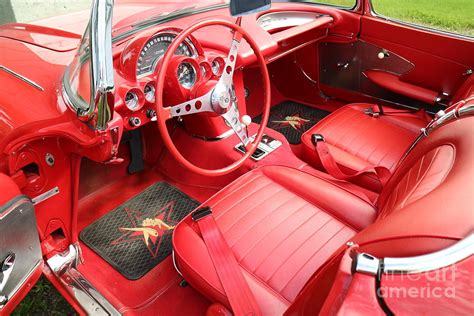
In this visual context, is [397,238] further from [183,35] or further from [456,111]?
[183,35]

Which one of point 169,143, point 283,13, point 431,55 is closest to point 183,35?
point 169,143

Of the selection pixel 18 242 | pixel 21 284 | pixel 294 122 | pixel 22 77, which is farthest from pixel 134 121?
pixel 294 122

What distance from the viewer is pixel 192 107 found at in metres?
1.68

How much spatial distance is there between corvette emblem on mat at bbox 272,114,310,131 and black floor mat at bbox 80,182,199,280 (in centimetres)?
106

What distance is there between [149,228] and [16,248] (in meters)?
0.83

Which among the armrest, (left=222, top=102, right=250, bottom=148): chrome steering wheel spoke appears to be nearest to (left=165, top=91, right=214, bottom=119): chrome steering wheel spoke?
(left=222, top=102, right=250, bottom=148): chrome steering wheel spoke

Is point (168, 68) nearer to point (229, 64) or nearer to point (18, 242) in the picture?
point (229, 64)

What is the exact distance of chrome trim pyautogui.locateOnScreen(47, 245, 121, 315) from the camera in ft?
5.40

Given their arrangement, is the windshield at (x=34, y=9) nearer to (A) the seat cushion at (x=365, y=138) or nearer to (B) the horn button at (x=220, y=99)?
(B) the horn button at (x=220, y=99)

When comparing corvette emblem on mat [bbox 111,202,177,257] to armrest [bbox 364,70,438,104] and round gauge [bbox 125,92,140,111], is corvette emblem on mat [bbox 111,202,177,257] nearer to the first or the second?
round gauge [bbox 125,92,140,111]

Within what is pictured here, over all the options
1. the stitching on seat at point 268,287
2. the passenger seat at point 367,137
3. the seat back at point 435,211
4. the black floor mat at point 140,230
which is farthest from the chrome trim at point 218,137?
the seat back at point 435,211

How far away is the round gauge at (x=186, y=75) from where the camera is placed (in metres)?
1.84

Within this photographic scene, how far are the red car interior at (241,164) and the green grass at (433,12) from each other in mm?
99

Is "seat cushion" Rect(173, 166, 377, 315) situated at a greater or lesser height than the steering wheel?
lesser
